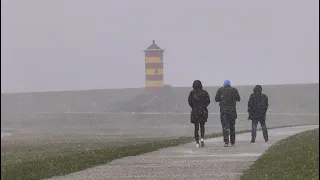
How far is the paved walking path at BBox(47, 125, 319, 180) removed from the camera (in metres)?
12.6

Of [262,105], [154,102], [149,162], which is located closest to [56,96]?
Result: [154,102]

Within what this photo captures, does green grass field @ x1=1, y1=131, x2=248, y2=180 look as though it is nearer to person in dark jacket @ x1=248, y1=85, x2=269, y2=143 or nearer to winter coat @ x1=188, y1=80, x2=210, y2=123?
winter coat @ x1=188, y1=80, x2=210, y2=123

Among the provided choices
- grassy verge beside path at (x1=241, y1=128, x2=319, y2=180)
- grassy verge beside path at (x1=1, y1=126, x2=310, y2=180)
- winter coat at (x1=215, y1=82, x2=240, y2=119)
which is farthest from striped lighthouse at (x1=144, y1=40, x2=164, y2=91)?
grassy verge beside path at (x1=241, y1=128, x2=319, y2=180)

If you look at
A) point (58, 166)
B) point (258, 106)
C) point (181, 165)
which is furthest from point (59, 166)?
point (258, 106)

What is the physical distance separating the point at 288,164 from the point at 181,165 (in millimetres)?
1885

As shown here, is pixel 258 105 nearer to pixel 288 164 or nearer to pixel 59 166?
pixel 288 164

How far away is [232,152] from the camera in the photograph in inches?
680

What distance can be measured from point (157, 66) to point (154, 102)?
2.96m

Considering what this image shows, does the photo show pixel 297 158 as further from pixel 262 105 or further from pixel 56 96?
pixel 56 96

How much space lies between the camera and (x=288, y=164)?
1349cm

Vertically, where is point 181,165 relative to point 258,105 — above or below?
below

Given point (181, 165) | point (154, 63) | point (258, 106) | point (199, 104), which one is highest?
point (154, 63)

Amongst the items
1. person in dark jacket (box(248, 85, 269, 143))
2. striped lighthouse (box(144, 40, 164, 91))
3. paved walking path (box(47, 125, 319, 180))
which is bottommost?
paved walking path (box(47, 125, 319, 180))

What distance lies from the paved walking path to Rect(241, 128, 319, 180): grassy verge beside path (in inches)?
10.7
